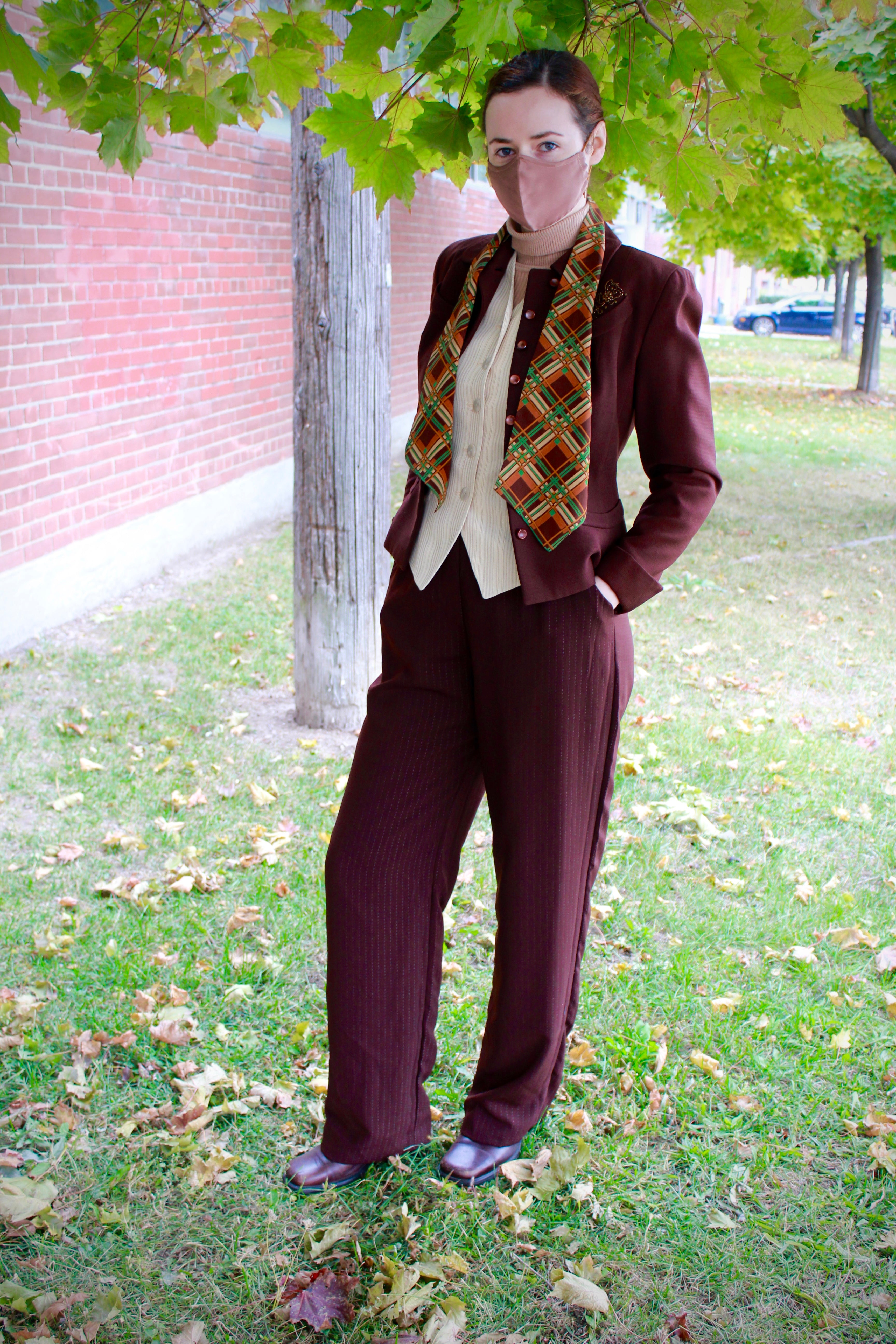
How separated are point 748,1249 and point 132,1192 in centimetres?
138

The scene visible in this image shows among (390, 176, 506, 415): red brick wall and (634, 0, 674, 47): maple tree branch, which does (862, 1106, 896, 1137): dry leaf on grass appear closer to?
(634, 0, 674, 47): maple tree branch

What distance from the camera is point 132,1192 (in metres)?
2.56

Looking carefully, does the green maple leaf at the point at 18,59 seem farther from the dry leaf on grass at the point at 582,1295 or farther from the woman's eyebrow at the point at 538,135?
the dry leaf on grass at the point at 582,1295

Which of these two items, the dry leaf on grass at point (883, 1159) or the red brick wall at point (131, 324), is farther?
the red brick wall at point (131, 324)

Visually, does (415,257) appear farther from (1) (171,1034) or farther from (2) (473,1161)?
(2) (473,1161)

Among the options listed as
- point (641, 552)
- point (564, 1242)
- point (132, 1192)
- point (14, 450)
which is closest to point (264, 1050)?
point (132, 1192)

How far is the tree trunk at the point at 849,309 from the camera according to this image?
28094 millimetres

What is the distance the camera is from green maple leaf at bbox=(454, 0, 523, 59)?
1.78 meters

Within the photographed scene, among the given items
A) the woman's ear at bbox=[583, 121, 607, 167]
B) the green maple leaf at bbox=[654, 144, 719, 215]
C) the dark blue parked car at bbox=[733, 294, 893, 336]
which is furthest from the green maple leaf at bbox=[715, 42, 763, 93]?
the dark blue parked car at bbox=[733, 294, 893, 336]

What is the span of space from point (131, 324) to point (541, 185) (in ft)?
18.2

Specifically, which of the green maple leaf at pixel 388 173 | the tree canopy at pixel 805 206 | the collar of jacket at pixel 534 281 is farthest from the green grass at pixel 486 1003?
the tree canopy at pixel 805 206

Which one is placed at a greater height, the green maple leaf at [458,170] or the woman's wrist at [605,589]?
the green maple leaf at [458,170]

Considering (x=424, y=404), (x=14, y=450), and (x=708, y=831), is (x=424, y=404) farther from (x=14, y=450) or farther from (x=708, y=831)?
(x=14, y=450)

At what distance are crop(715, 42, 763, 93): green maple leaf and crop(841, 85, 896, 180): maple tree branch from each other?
22.6 ft
